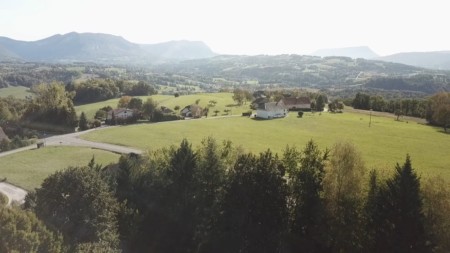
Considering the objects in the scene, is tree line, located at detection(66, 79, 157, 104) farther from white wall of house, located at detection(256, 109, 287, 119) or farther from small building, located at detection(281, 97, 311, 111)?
white wall of house, located at detection(256, 109, 287, 119)

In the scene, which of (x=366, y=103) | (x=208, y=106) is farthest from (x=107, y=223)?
(x=366, y=103)

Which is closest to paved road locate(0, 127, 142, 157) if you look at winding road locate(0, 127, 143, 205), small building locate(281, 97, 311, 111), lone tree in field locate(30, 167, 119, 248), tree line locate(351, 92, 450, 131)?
winding road locate(0, 127, 143, 205)

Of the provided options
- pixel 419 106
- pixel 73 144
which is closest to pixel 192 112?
pixel 73 144

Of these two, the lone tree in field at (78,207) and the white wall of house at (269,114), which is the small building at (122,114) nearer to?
the white wall of house at (269,114)

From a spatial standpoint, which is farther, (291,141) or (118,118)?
(118,118)

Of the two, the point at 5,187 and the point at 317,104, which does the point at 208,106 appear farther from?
the point at 5,187

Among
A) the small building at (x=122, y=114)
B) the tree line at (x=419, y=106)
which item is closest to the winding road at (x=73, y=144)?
the small building at (x=122, y=114)

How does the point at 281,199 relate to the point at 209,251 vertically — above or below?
above
